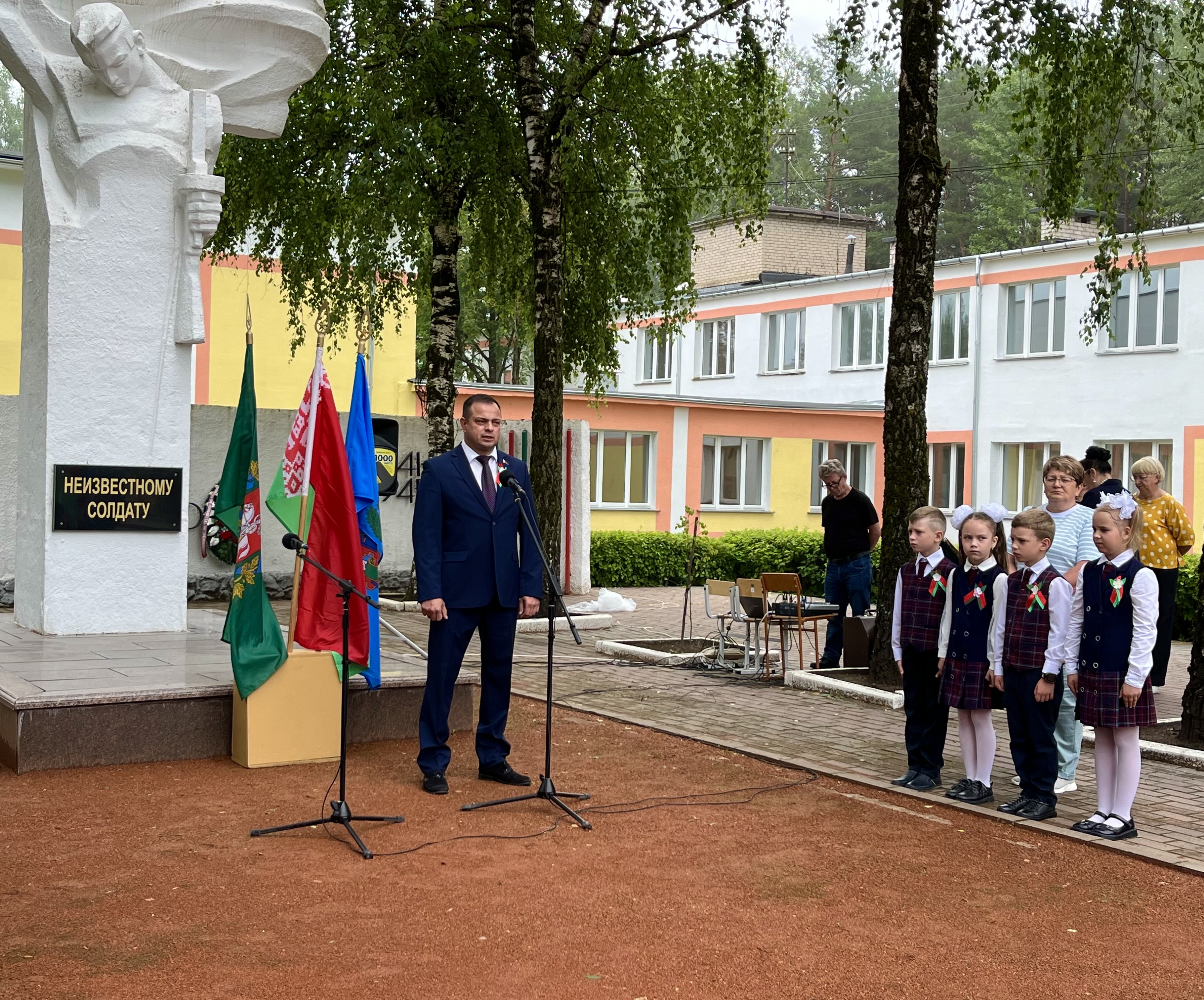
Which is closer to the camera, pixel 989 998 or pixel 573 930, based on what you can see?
pixel 989 998

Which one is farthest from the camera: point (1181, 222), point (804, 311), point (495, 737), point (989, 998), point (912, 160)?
point (1181, 222)

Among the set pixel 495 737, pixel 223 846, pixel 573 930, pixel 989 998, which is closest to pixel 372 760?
pixel 495 737

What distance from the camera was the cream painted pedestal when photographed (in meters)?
7.75

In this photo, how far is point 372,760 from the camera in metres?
8.05

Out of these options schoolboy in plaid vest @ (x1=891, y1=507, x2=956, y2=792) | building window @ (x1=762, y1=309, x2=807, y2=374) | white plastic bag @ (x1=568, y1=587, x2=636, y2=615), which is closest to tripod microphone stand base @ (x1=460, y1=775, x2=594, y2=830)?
schoolboy in plaid vest @ (x1=891, y1=507, x2=956, y2=792)

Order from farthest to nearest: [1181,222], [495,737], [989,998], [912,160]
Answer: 1. [1181,222]
2. [912,160]
3. [495,737]
4. [989,998]

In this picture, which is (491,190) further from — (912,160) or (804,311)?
(804,311)

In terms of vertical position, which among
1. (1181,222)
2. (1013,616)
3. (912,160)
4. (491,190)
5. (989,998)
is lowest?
A: (989,998)

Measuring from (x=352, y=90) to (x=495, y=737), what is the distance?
31.4 feet

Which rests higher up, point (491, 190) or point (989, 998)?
point (491, 190)

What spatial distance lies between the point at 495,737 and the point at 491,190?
37.3 ft

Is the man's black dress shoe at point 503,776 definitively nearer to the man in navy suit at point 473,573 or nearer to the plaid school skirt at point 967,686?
the man in navy suit at point 473,573

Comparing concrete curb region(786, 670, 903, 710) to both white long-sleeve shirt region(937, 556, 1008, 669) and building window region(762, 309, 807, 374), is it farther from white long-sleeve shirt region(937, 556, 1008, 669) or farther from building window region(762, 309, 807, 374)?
building window region(762, 309, 807, 374)

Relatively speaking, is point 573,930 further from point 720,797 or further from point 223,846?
point 720,797
